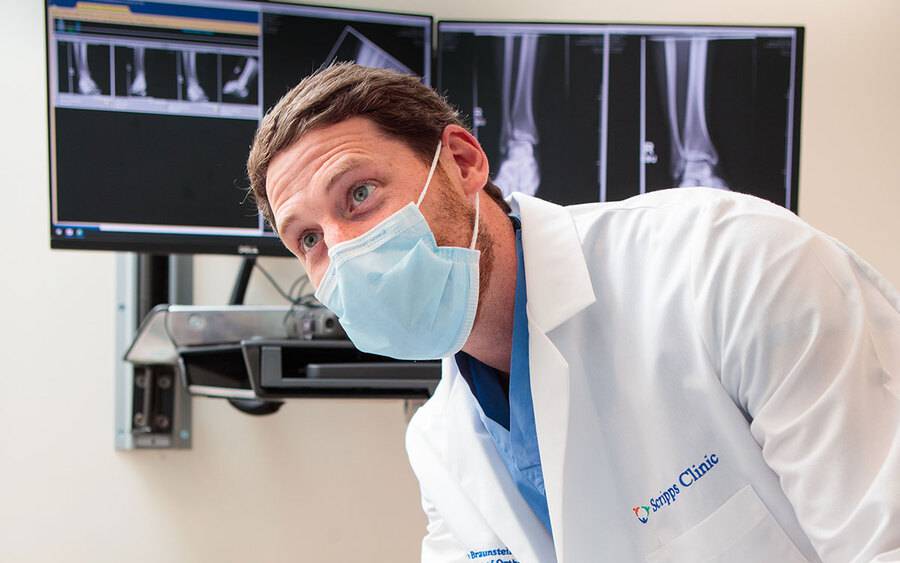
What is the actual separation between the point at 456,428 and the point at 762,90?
1.06 metres

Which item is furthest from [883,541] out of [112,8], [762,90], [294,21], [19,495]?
[19,495]

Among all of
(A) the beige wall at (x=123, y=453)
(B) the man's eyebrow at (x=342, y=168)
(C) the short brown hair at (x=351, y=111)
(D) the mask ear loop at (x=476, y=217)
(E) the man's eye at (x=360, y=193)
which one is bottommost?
Result: (A) the beige wall at (x=123, y=453)

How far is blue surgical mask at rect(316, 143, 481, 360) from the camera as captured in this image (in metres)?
1.11

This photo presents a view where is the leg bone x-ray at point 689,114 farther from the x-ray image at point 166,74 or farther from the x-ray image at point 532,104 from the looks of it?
the x-ray image at point 166,74

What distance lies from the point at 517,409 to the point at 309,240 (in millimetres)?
341

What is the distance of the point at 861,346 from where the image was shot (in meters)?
0.88

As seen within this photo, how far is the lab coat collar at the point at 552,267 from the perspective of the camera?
44.6 inches

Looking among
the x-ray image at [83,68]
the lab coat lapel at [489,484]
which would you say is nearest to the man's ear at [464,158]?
the lab coat lapel at [489,484]

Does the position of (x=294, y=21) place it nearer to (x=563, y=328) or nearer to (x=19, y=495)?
(x=563, y=328)

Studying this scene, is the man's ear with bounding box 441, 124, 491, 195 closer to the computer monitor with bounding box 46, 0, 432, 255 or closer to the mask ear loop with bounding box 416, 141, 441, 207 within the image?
the mask ear loop with bounding box 416, 141, 441, 207

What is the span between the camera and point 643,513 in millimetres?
1099

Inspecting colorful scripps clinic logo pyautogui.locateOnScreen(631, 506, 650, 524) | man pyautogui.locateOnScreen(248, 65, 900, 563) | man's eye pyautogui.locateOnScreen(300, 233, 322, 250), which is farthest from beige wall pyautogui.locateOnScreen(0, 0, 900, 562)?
colorful scripps clinic logo pyautogui.locateOnScreen(631, 506, 650, 524)

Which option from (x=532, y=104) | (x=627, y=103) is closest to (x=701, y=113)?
(x=627, y=103)

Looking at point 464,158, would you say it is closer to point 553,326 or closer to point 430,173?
point 430,173
